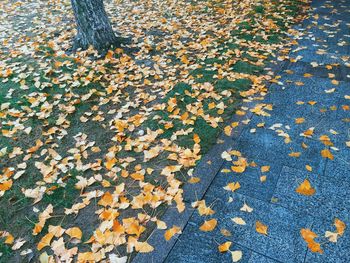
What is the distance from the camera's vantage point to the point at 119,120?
3885 millimetres

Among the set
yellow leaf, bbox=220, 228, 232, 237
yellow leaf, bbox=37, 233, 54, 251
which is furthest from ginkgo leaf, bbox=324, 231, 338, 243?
yellow leaf, bbox=37, 233, 54, 251

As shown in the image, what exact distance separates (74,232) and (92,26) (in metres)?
3.85

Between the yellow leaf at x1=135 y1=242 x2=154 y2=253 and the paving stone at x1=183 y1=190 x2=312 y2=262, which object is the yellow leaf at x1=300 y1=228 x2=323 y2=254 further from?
the yellow leaf at x1=135 y1=242 x2=154 y2=253

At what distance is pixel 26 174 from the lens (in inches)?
131

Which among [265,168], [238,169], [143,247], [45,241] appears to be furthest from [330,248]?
[45,241]

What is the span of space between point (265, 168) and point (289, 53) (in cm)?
284

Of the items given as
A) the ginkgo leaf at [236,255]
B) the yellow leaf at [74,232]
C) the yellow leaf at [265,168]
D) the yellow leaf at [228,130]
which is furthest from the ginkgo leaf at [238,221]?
the yellow leaf at [74,232]

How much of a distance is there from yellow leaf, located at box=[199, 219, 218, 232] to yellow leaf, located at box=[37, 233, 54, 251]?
4.24 feet

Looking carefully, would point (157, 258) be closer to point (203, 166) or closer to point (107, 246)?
point (107, 246)

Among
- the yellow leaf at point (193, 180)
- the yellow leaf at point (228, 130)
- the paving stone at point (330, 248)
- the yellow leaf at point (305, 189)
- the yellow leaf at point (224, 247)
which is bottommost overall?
the paving stone at point (330, 248)

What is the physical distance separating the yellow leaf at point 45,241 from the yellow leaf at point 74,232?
15 cm

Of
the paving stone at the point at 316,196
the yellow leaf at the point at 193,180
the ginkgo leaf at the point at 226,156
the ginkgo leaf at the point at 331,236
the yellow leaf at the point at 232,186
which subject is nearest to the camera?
the ginkgo leaf at the point at 331,236

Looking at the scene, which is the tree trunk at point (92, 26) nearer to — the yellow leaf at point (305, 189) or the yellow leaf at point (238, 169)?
the yellow leaf at point (238, 169)

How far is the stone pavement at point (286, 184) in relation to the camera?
2.40m
